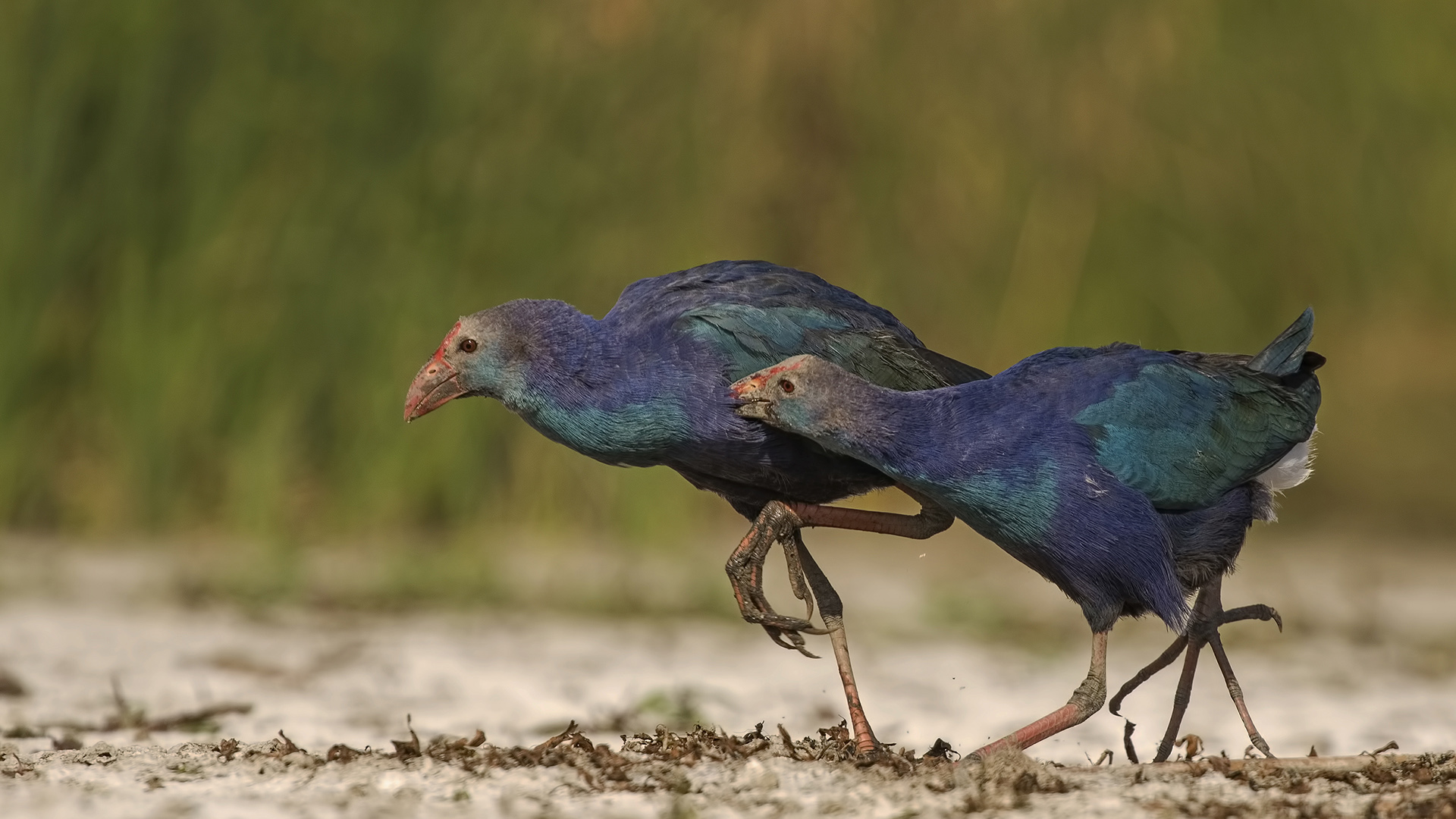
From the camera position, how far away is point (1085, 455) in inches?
175

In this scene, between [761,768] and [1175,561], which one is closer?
[761,768]

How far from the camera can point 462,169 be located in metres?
7.90

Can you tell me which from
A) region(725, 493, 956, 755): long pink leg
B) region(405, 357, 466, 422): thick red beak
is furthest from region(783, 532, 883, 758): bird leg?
region(405, 357, 466, 422): thick red beak

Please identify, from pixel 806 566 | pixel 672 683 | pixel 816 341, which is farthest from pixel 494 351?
pixel 672 683

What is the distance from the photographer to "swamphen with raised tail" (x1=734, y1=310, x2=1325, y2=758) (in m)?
4.37

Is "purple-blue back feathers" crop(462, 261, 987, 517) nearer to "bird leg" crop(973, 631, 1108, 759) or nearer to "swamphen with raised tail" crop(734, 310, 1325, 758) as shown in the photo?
"swamphen with raised tail" crop(734, 310, 1325, 758)

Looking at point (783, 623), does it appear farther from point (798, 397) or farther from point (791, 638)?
point (798, 397)

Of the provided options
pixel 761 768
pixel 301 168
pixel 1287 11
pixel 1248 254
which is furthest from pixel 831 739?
pixel 1287 11

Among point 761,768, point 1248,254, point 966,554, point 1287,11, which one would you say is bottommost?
point 761,768

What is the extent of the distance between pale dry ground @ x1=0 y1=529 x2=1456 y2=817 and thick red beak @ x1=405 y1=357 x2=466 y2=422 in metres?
0.96

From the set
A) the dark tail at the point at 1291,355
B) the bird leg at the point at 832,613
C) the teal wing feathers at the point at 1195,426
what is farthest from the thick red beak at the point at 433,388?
the dark tail at the point at 1291,355

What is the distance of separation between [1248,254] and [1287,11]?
1.24 m

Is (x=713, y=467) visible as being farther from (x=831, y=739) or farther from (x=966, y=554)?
(x=966, y=554)

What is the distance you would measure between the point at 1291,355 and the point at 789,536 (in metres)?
1.41
